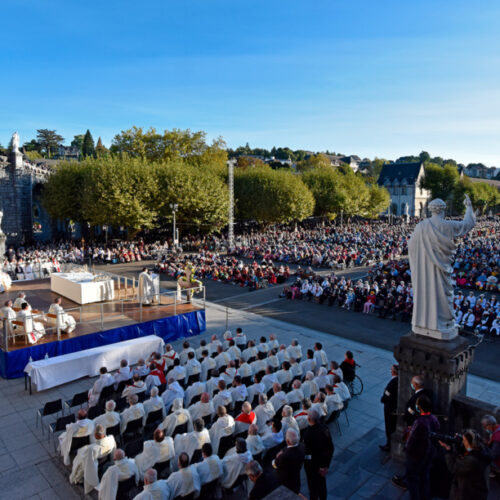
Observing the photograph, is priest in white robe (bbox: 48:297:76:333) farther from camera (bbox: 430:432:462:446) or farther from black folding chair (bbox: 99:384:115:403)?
camera (bbox: 430:432:462:446)

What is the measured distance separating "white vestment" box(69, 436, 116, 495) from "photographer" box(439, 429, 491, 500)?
16.6 ft

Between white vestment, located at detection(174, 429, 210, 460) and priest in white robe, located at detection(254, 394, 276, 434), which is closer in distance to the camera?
white vestment, located at detection(174, 429, 210, 460)

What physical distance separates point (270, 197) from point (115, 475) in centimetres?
4089

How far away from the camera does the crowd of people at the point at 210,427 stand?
223 inches

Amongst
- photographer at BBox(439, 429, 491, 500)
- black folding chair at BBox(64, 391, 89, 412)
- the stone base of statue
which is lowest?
black folding chair at BBox(64, 391, 89, 412)

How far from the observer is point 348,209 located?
5659 centimetres

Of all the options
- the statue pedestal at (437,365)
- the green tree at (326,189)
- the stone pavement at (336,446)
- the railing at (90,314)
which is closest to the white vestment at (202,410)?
the stone pavement at (336,446)

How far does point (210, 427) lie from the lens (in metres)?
8.07

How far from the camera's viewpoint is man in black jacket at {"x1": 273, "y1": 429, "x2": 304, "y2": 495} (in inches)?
208

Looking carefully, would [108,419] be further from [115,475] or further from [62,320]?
[62,320]

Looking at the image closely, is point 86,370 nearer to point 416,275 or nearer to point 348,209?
point 416,275

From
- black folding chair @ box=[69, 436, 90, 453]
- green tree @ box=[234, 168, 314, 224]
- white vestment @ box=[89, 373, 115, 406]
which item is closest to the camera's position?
black folding chair @ box=[69, 436, 90, 453]

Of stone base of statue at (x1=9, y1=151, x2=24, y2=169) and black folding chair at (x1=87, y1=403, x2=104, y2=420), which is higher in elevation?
stone base of statue at (x1=9, y1=151, x2=24, y2=169)

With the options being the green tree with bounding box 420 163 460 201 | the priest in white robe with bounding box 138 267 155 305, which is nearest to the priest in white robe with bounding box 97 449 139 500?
the priest in white robe with bounding box 138 267 155 305
